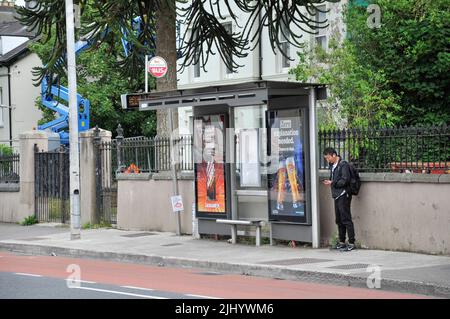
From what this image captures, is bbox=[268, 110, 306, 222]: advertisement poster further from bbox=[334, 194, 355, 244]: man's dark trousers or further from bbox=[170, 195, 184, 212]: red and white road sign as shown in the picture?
bbox=[170, 195, 184, 212]: red and white road sign

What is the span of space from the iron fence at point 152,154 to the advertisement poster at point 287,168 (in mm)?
3065

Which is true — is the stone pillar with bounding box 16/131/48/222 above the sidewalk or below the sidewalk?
above

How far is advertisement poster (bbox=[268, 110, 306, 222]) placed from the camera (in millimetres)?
15961

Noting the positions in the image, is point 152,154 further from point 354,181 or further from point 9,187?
point 9,187

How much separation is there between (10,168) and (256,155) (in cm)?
1125

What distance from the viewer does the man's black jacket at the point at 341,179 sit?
15.1 meters

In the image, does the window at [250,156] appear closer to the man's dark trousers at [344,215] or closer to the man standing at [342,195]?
the man standing at [342,195]

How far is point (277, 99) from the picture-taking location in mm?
16359

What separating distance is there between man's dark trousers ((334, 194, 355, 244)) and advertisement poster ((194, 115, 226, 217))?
3.00 metres

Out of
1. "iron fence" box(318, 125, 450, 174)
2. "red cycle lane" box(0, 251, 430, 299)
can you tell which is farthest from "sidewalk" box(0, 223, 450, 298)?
"iron fence" box(318, 125, 450, 174)

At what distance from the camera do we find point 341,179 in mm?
15164

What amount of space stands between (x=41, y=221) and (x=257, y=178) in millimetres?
9578
